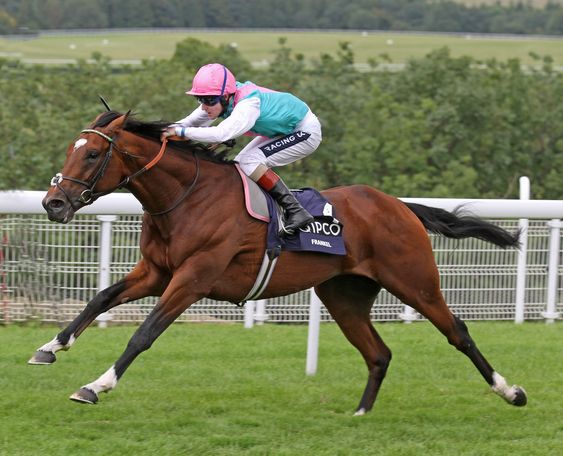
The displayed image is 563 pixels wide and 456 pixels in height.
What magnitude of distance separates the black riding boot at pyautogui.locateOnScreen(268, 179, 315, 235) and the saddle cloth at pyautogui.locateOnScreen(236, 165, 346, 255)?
0.11 feet

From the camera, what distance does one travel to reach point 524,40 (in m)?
Answer: 58.1

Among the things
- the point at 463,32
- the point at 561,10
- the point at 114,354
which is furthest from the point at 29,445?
the point at 561,10

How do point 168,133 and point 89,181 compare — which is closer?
point 89,181

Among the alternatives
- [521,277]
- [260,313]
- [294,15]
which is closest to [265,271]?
[260,313]

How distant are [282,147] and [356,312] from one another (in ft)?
3.72

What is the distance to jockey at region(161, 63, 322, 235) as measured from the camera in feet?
17.9

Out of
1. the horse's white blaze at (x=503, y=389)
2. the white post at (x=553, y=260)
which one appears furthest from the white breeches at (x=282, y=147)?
the white post at (x=553, y=260)

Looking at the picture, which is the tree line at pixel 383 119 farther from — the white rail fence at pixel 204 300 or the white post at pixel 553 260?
the white post at pixel 553 260

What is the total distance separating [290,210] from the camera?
5754 mm

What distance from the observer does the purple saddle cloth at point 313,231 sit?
5.72 m

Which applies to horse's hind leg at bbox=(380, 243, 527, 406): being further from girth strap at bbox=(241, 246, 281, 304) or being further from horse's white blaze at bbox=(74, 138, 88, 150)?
horse's white blaze at bbox=(74, 138, 88, 150)

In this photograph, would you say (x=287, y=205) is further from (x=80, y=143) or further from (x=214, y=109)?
(x=80, y=143)

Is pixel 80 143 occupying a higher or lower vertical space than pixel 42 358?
higher

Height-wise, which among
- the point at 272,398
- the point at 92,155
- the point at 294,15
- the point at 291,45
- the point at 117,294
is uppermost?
the point at 294,15
